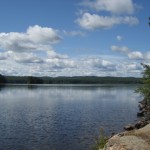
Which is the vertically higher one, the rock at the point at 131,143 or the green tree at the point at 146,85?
the green tree at the point at 146,85

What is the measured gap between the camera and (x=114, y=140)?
23.2 m

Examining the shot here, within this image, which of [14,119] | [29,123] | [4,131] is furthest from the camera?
[14,119]

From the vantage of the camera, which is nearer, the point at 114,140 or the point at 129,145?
the point at 129,145

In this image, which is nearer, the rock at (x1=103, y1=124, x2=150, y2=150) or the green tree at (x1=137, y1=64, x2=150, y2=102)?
the rock at (x1=103, y1=124, x2=150, y2=150)

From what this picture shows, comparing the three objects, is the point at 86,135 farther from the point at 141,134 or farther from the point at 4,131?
the point at 141,134

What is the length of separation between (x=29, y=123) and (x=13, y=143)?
1566 cm

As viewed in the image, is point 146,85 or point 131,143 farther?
point 146,85

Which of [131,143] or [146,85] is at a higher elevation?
[146,85]

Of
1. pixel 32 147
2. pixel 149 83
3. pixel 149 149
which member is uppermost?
pixel 149 83

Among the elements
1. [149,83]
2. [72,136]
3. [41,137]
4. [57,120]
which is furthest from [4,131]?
[149,83]

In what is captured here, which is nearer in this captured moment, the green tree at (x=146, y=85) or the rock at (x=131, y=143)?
the rock at (x=131, y=143)

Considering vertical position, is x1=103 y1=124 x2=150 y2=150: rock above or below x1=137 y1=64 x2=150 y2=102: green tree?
below

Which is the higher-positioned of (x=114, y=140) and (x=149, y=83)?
(x=149, y=83)

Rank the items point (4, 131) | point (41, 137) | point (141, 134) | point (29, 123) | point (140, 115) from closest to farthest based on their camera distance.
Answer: point (141, 134) < point (41, 137) < point (4, 131) < point (29, 123) < point (140, 115)
